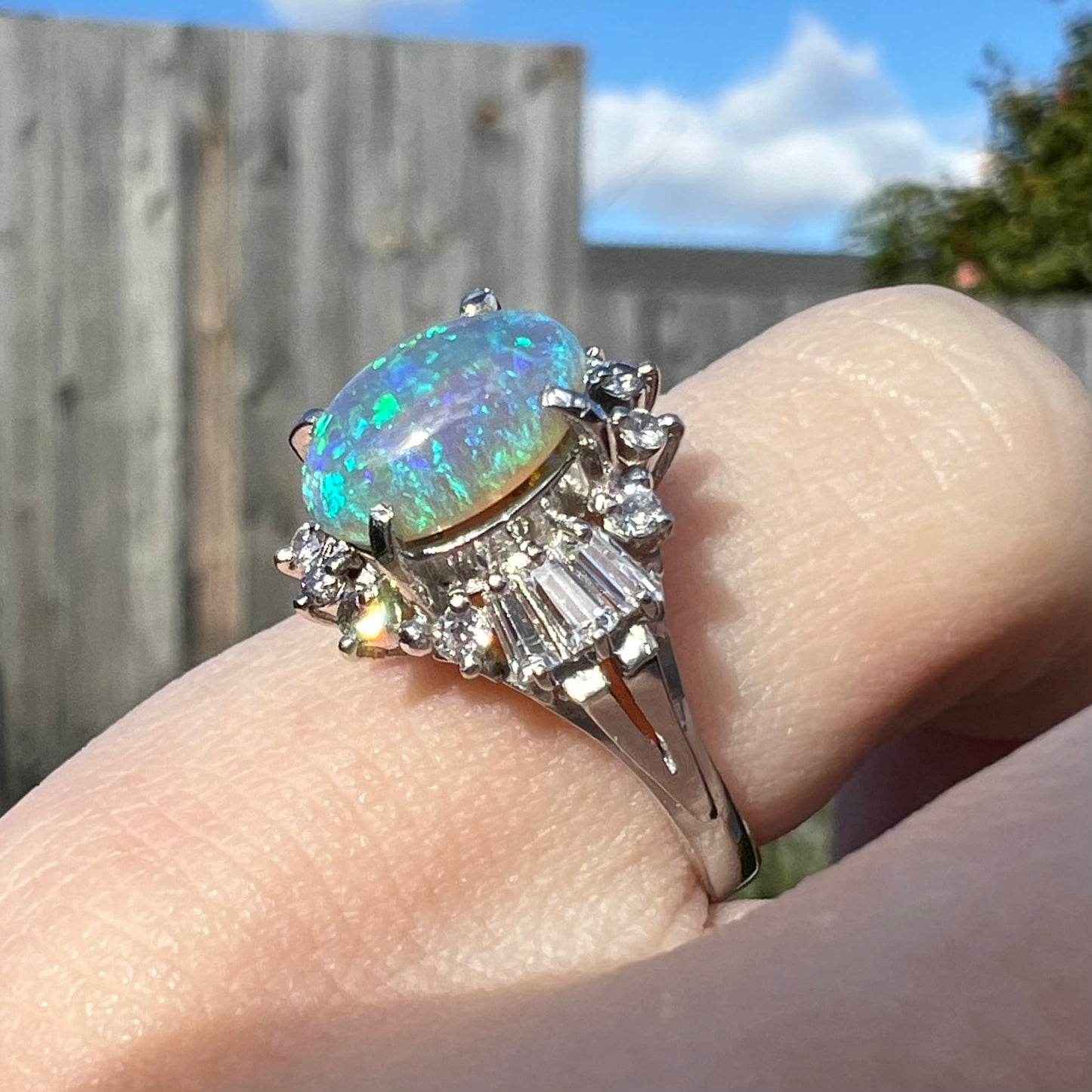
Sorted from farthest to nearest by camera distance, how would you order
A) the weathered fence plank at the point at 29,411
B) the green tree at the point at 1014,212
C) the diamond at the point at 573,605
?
1. the green tree at the point at 1014,212
2. the weathered fence plank at the point at 29,411
3. the diamond at the point at 573,605

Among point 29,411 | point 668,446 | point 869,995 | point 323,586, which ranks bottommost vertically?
point 29,411

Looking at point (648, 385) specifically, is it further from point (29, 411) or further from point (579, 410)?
point (29, 411)

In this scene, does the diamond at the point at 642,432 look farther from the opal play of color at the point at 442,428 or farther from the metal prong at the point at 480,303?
the metal prong at the point at 480,303

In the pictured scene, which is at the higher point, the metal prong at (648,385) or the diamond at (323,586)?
the metal prong at (648,385)

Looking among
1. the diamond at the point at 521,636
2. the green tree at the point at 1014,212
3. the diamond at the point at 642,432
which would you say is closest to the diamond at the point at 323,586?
the diamond at the point at 521,636

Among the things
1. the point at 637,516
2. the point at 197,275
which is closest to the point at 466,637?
the point at 637,516

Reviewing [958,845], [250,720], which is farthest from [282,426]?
[958,845]

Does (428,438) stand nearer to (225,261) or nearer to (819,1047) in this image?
(819,1047)
